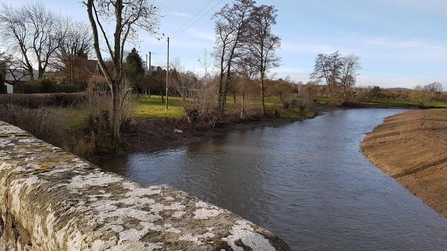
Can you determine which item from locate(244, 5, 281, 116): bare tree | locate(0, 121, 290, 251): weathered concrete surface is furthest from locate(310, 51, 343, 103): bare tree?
locate(0, 121, 290, 251): weathered concrete surface

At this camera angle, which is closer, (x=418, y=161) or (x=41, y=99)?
(x=418, y=161)

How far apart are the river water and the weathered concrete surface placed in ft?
17.8

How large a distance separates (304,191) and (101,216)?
9.34m

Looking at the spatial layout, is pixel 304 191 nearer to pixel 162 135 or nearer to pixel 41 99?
pixel 162 135

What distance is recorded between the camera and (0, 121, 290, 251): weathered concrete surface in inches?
54.7

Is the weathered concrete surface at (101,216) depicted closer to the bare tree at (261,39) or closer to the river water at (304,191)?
the river water at (304,191)

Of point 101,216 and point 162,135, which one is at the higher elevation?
point 101,216

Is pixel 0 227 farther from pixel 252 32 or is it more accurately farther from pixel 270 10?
pixel 270 10

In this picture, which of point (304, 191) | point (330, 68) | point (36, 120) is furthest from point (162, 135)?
point (330, 68)

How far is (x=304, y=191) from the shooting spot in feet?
33.3

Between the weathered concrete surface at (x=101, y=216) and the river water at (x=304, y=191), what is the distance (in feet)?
17.8

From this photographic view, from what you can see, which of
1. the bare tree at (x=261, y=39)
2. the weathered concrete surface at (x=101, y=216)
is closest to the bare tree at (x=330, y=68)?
the bare tree at (x=261, y=39)

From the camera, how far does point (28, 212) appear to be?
1.79 metres

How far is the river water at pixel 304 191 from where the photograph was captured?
722cm
